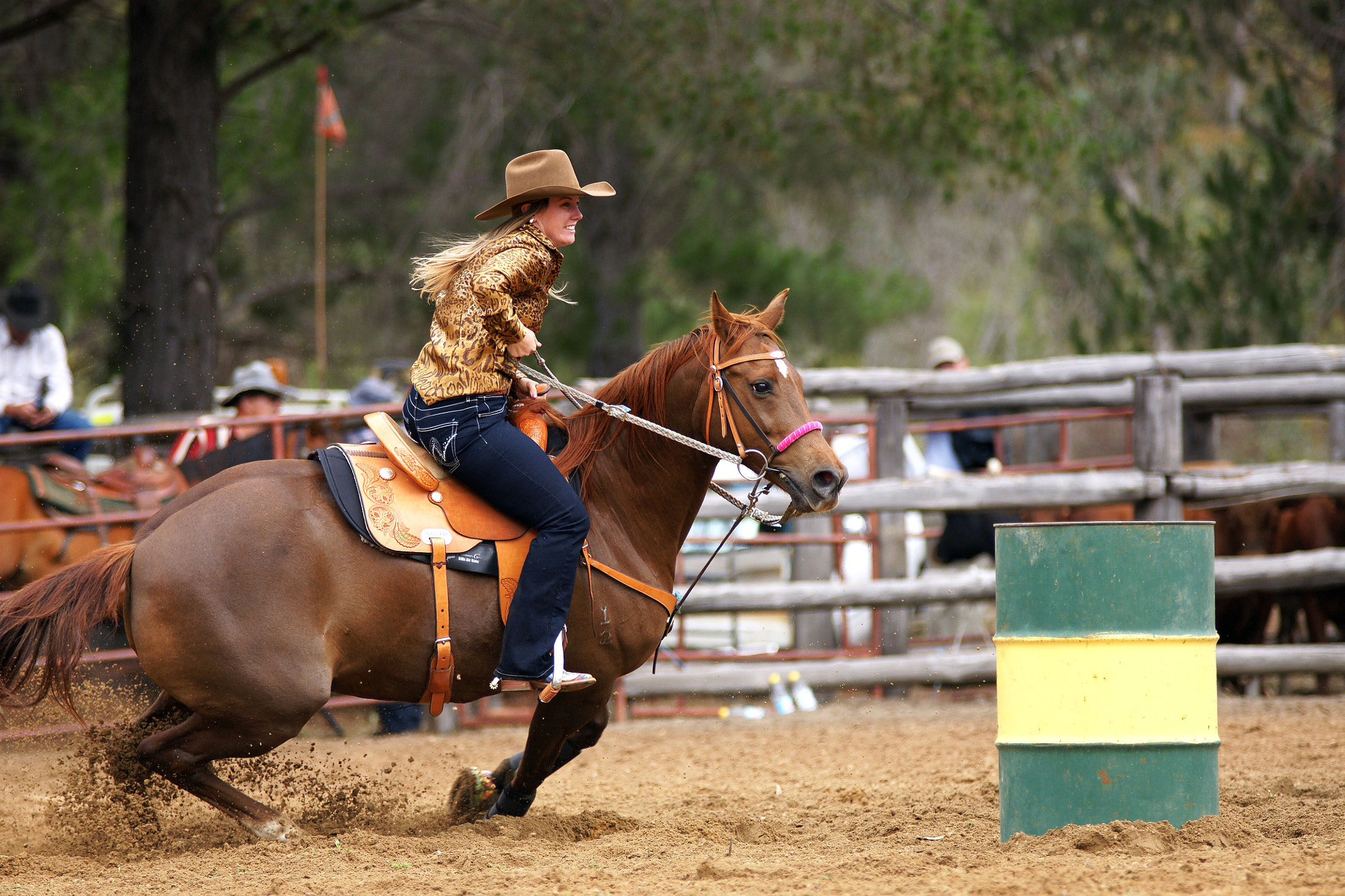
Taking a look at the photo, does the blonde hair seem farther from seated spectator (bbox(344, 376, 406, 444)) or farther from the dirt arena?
seated spectator (bbox(344, 376, 406, 444))

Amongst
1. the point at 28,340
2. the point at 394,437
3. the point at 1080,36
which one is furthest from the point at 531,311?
the point at 1080,36

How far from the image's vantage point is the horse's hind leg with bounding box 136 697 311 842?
4.38 metres

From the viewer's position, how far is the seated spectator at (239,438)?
760cm

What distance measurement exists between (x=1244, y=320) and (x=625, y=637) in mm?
13025

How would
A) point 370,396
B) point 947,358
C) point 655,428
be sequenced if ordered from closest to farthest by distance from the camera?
Answer: point 655,428, point 370,396, point 947,358

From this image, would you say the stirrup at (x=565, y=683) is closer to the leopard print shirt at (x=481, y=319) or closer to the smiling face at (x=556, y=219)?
the leopard print shirt at (x=481, y=319)

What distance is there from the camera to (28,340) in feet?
27.8

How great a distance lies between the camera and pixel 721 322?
4754 millimetres

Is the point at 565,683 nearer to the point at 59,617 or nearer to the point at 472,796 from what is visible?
the point at 472,796

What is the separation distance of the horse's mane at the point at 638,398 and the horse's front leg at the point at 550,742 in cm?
87

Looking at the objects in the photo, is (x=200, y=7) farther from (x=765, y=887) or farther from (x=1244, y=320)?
(x=1244, y=320)

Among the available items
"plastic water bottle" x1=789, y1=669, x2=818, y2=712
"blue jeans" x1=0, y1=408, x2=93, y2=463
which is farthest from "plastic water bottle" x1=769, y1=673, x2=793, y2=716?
"blue jeans" x1=0, y1=408, x2=93, y2=463

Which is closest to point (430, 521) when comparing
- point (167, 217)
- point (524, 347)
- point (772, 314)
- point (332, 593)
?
point (332, 593)

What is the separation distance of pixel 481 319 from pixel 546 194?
21.6 inches
